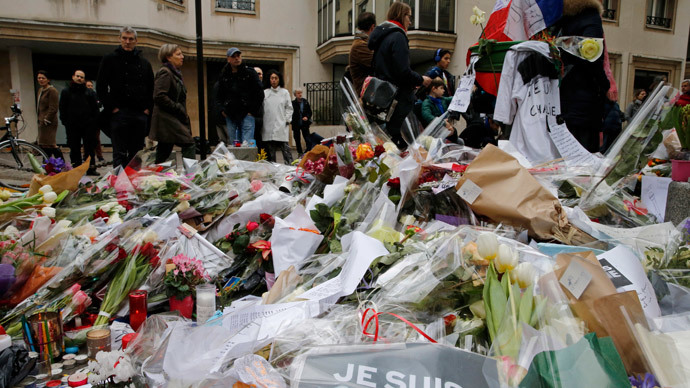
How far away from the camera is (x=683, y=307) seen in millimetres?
1380

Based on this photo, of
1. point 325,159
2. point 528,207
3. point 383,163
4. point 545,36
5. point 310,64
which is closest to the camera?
point 528,207

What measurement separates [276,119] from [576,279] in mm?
7064

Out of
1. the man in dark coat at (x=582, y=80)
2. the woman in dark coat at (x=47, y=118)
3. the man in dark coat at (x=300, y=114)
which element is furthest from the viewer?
the man in dark coat at (x=300, y=114)

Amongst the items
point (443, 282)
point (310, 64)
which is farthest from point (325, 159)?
point (310, 64)

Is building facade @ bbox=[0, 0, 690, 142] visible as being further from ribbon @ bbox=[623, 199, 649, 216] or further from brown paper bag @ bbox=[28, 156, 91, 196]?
ribbon @ bbox=[623, 199, 649, 216]

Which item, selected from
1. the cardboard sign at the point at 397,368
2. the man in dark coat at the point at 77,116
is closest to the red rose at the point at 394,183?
the cardboard sign at the point at 397,368

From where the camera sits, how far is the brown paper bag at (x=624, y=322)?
1072 millimetres

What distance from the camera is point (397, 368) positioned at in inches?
41.4

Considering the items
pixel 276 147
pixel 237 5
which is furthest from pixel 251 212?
pixel 237 5

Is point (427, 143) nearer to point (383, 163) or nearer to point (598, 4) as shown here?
point (383, 163)

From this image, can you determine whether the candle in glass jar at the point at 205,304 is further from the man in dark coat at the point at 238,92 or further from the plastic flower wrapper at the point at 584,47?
the man in dark coat at the point at 238,92

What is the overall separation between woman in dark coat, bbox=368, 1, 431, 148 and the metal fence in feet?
36.8

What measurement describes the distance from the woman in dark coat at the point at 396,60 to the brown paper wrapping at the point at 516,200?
2566mm

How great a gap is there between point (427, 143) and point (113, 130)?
393 centimetres
